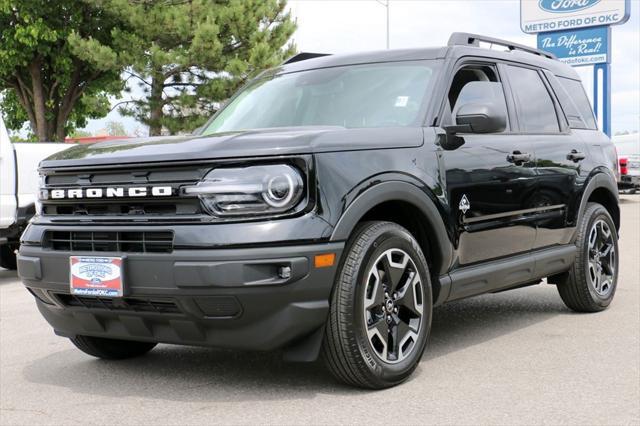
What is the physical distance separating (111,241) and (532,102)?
3409mm

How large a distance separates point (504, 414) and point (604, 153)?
371 cm

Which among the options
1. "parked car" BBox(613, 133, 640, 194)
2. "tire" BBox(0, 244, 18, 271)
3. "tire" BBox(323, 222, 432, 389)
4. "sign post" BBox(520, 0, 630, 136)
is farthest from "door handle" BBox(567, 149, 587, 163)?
"sign post" BBox(520, 0, 630, 136)

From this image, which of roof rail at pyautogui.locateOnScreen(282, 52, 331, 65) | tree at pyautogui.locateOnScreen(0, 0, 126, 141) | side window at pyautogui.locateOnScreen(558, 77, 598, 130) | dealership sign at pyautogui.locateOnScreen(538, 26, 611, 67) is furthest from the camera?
tree at pyautogui.locateOnScreen(0, 0, 126, 141)

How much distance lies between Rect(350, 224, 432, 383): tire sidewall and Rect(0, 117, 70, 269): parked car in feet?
20.5

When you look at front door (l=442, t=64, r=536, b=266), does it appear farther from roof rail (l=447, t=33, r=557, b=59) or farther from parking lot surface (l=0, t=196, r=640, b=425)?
parking lot surface (l=0, t=196, r=640, b=425)

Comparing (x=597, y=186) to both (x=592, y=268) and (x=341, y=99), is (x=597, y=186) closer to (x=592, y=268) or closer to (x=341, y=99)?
(x=592, y=268)

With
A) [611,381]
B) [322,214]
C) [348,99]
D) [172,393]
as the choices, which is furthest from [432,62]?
[172,393]

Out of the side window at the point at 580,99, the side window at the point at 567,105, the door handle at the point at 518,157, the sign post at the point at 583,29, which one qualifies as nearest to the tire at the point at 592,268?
the side window at the point at 567,105

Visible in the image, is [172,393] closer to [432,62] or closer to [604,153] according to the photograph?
[432,62]

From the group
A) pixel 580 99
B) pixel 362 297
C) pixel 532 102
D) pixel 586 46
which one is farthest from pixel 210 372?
pixel 586 46

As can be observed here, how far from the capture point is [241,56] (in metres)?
34.0

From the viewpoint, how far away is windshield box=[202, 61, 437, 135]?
5.34 metres

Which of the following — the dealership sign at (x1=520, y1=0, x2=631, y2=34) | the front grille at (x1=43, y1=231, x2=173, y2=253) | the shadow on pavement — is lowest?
the shadow on pavement

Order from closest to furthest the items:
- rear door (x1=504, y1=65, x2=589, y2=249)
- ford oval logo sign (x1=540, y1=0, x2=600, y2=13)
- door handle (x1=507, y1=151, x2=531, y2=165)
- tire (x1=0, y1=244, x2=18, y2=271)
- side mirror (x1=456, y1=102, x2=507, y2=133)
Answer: side mirror (x1=456, y1=102, x2=507, y2=133) < door handle (x1=507, y1=151, x2=531, y2=165) < rear door (x1=504, y1=65, x2=589, y2=249) < tire (x1=0, y1=244, x2=18, y2=271) < ford oval logo sign (x1=540, y1=0, x2=600, y2=13)
